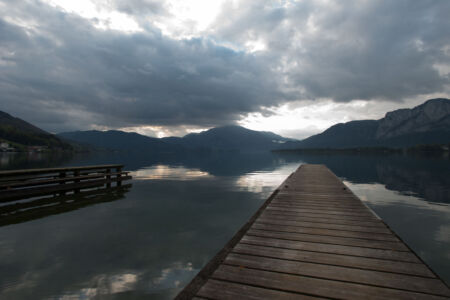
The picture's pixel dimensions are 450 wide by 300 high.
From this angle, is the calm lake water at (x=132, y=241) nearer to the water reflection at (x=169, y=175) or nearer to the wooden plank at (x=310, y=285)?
the wooden plank at (x=310, y=285)

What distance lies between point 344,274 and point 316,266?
0.52m

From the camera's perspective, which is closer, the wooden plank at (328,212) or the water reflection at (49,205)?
the wooden plank at (328,212)

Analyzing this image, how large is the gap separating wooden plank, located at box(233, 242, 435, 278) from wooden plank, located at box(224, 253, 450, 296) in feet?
0.57

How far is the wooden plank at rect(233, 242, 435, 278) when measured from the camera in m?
4.51

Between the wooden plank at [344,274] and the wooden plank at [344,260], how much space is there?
0.17 meters

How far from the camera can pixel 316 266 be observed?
4621 mm

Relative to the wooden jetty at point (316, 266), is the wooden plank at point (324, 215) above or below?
above

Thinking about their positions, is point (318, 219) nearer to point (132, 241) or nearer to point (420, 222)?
point (132, 241)

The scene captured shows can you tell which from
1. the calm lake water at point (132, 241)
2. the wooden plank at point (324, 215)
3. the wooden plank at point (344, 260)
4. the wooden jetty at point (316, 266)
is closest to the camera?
the wooden jetty at point (316, 266)

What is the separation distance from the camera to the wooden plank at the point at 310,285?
3.66 meters

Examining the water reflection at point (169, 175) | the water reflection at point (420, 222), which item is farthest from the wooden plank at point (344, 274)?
the water reflection at point (169, 175)

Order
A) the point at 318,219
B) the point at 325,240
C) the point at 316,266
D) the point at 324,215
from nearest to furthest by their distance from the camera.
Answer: the point at 316,266 → the point at 325,240 → the point at 318,219 → the point at 324,215

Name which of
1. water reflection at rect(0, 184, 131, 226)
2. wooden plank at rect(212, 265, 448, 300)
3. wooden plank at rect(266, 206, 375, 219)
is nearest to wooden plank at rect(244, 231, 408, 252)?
wooden plank at rect(212, 265, 448, 300)

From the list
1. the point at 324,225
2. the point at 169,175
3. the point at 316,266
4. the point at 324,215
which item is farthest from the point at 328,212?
the point at 169,175
